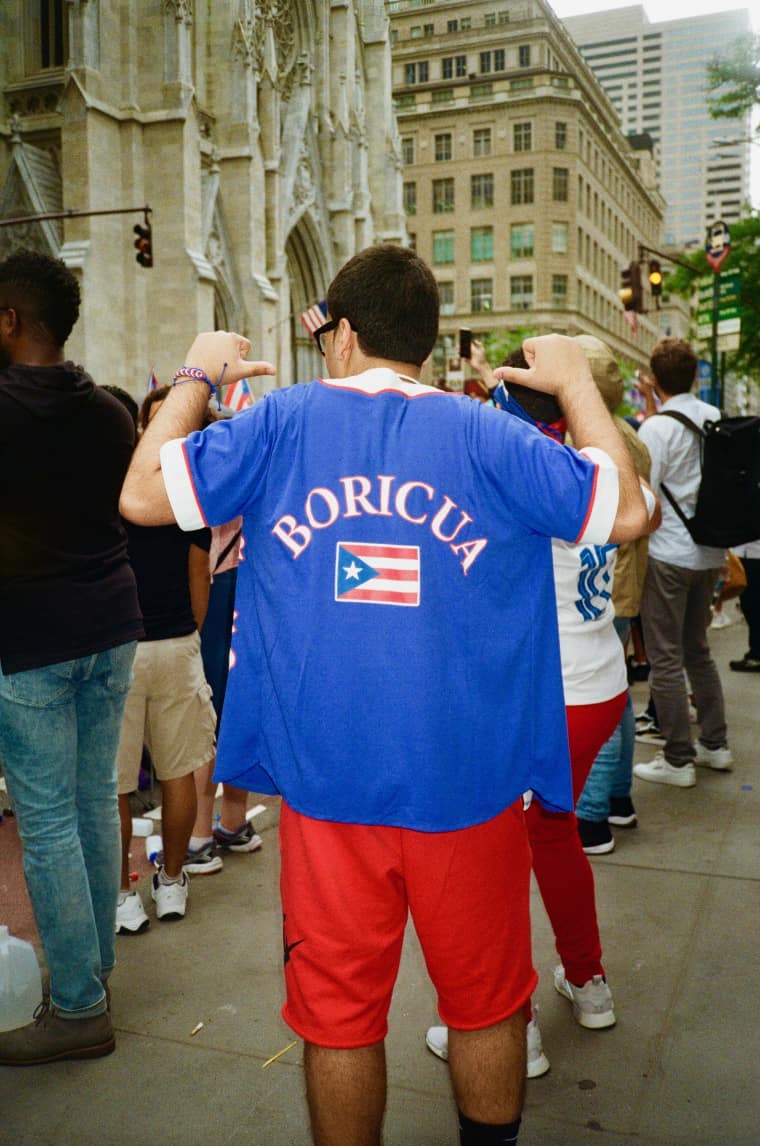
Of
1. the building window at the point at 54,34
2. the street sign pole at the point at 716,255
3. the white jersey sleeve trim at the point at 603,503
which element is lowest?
the white jersey sleeve trim at the point at 603,503

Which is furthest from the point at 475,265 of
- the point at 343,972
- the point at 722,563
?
the point at 343,972

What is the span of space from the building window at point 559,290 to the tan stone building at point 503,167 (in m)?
0.09

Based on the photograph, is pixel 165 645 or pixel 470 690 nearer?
pixel 470 690

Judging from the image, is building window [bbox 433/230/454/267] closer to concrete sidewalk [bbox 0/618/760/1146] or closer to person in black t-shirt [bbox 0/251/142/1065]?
concrete sidewalk [bbox 0/618/760/1146]

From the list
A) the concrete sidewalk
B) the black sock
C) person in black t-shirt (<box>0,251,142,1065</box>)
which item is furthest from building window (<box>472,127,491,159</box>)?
the black sock

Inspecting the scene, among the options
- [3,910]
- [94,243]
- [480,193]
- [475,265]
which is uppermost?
[480,193]

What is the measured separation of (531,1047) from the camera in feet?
10.2

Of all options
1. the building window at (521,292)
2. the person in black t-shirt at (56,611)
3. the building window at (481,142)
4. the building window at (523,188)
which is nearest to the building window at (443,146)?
the building window at (481,142)

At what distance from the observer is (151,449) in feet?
6.75

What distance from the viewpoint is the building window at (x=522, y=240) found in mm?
69562

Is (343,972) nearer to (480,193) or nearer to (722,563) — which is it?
(722,563)

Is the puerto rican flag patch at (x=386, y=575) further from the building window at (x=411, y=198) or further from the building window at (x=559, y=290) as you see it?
the building window at (x=411, y=198)

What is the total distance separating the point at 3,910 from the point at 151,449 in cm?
307

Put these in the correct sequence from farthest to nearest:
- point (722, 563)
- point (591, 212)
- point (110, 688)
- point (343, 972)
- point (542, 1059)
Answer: point (591, 212) < point (722, 563) < point (110, 688) < point (542, 1059) < point (343, 972)
